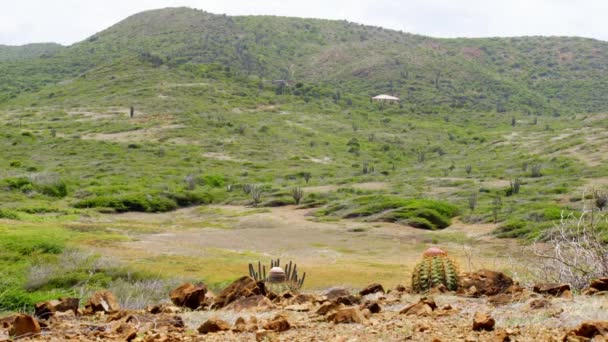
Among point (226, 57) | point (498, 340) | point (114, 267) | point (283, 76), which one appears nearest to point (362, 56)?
point (283, 76)

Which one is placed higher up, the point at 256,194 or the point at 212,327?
the point at 212,327

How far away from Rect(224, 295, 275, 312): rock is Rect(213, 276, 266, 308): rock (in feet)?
0.85

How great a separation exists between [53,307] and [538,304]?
4.65 meters

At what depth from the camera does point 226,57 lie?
110750 millimetres

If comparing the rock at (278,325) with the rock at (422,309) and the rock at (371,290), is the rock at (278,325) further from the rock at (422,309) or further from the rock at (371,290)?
the rock at (371,290)

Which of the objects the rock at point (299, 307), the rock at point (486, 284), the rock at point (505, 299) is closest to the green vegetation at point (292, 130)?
the rock at point (299, 307)

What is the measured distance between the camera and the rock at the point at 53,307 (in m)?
6.88

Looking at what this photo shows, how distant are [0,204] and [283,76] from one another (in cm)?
7999

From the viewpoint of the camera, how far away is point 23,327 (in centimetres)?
562

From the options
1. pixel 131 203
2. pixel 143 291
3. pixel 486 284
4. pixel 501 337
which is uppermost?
pixel 501 337

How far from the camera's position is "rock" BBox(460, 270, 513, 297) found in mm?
7594

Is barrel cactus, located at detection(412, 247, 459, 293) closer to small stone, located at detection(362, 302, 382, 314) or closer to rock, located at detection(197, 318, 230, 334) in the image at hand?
small stone, located at detection(362, 302, 382, 314)

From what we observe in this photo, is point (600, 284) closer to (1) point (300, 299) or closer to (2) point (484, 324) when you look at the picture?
(2) point (484, 324)

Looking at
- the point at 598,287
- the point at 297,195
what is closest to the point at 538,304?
the point at 598,287
